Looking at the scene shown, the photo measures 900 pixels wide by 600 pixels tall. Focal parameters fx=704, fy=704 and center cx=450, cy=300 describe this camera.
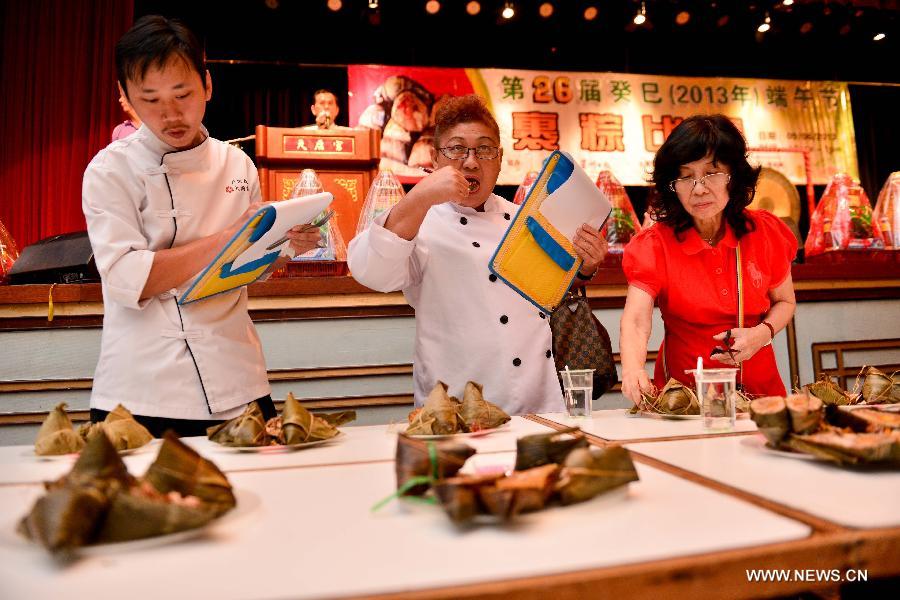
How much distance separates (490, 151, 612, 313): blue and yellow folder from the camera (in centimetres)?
178

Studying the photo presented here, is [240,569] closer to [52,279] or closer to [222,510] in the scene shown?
[222,510]

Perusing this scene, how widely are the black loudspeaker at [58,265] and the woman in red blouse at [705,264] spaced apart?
192 centimetres

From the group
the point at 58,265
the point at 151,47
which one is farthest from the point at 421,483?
the point at 58,265

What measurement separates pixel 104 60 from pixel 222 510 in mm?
5973

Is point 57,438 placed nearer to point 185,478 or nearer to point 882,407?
point 185,478

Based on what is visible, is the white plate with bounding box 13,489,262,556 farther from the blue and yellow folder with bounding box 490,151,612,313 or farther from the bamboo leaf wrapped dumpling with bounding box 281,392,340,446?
the blue and yellow folder with bounding box 490,151,612,313

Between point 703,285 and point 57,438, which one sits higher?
point 703,285

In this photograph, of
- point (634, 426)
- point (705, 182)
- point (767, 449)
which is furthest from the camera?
point (705, 182)

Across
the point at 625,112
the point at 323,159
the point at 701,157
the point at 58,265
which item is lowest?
the point at 58,265

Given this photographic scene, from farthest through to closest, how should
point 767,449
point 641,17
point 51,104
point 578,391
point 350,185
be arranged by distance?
point 641,17
point 51,104
point 350,185
point 578,391
point 767,449

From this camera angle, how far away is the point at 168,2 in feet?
21.4

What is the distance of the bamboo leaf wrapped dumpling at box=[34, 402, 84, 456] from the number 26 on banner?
20.0 feet

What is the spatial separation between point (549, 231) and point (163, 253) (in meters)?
0.96

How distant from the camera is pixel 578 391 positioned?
160cm
